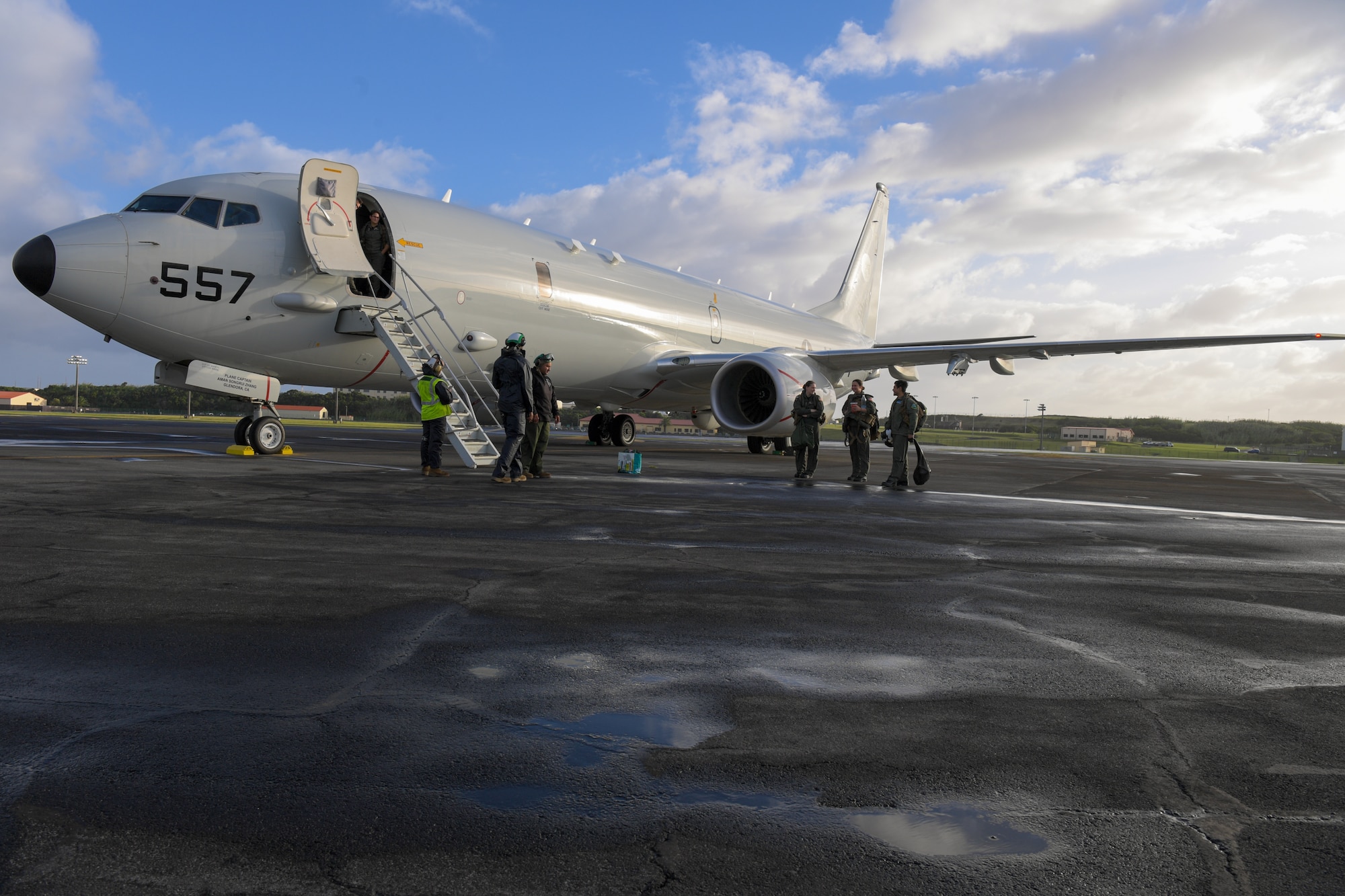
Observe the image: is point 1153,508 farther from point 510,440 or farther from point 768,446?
point 768,446

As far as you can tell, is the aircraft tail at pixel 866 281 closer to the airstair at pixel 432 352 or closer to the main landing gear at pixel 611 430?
the main landing gear at pixel 611 430

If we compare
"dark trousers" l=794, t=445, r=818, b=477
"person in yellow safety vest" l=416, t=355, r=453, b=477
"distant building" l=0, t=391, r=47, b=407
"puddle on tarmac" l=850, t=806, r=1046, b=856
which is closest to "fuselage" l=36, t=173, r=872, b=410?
"person in yellow safety vest" l=416, t=355, r=453, b=477

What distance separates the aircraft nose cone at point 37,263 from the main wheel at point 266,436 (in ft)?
10.8

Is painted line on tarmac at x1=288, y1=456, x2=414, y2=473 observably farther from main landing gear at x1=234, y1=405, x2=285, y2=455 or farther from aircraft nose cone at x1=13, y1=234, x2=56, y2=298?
aircraft nose cone at x1=13, y1=234, x2=56, y2=298

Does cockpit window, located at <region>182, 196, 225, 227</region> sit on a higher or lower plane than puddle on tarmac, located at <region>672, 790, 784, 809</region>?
higher

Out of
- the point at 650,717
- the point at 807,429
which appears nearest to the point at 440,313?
the point at 807,429

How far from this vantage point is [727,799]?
200cm

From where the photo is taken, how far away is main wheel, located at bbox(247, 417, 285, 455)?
13086mm

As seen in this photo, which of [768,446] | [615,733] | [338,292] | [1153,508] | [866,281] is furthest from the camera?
[866,281]

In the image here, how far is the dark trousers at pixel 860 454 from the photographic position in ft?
42.5

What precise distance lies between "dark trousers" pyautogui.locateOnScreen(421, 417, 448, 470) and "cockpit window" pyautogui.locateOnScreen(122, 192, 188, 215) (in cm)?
464

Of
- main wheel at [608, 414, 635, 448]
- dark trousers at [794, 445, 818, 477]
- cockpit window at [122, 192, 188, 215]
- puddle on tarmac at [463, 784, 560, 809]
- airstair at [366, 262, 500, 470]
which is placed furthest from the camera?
main wheel at [608, 414, 635, 448]

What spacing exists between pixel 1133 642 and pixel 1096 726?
1.24m

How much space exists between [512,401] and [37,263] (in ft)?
20.0
